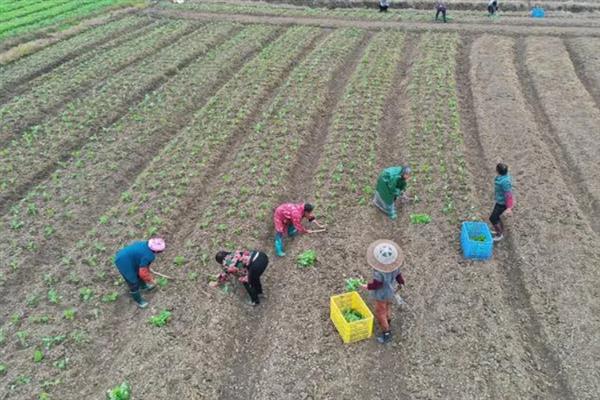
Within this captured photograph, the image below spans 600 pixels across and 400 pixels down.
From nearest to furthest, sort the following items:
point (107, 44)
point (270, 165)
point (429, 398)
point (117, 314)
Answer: point (429, 398) < point (117, 314) < point (270, 165) < point (107, 44)

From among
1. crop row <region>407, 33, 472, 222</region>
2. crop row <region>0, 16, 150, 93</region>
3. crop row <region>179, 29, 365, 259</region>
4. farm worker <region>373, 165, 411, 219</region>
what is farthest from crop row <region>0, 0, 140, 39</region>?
farm worker <region>373, 165, 411, 219</region>

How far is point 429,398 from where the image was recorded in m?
7.91

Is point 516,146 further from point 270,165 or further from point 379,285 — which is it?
point 379,285

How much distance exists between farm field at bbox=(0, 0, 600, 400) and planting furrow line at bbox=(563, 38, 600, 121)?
13cm

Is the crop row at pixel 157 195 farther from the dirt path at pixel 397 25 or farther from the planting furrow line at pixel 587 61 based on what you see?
the planting furrow line at pixel 587 61

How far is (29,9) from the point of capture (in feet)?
109

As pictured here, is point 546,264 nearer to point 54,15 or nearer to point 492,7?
point 492,7

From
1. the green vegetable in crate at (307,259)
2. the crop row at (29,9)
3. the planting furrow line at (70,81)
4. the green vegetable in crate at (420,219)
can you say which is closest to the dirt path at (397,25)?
the planting furrow line at (70,81)

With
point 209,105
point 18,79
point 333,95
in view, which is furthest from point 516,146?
point 18,79

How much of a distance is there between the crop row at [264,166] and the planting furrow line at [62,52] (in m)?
11.4

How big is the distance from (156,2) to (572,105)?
2836cm

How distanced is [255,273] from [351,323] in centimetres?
206

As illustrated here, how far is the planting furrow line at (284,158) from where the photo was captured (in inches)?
348

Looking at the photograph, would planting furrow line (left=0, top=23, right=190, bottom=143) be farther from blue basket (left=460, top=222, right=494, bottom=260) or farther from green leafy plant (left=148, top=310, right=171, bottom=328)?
blue basket (left=460, top=222, right=494, bottom=260)
